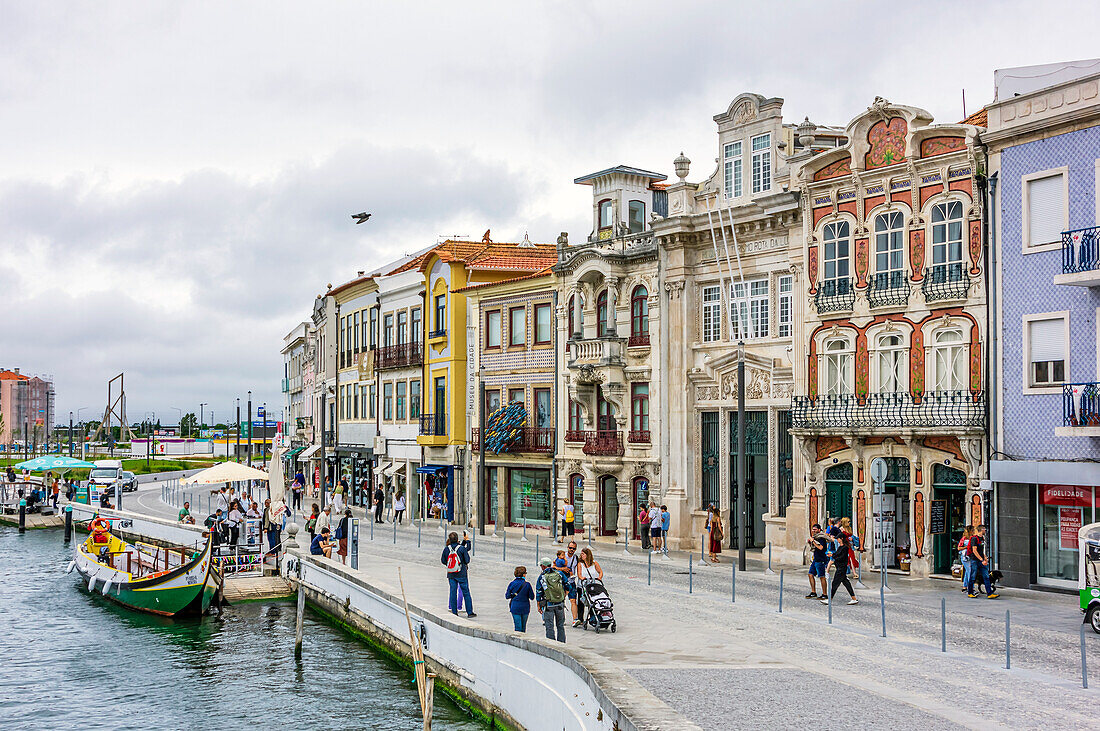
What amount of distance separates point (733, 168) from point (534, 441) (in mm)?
15234

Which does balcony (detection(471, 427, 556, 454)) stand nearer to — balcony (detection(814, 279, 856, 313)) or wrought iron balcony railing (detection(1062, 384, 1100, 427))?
balcony (detection(814, 279, 856, 313))

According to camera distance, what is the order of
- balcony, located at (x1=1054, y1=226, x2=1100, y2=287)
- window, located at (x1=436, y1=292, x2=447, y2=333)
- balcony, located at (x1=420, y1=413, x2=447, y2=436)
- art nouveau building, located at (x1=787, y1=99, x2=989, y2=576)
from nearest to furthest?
balcony, located at (x1=1054, y1=226, x2=1100, y2=287) < art nouveau building, located at (x1=787, y1=99, x2=989, y2=576) < balcony, located at (x1=420, y1=413, x2=447, y2=436) < window, located at (x1=436, y1=292, x2=447, y2=333)

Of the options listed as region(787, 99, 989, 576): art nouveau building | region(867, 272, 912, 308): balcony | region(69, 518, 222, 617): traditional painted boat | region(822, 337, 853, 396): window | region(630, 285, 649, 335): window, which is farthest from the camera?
region(630, 285, 649, 335): window

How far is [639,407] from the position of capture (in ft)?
135

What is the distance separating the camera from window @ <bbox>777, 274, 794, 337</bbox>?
35.4 metres

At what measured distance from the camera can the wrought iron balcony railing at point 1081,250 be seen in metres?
25.9

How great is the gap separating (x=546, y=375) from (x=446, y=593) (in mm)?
20795

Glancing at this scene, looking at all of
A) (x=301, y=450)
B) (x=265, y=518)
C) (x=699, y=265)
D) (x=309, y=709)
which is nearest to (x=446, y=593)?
(x=309, y=709)

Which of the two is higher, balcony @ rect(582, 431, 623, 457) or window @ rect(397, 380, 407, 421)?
window @ rect(397, 380, 407, 421)

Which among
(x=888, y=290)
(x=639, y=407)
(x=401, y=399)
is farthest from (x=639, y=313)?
(x=401, y=399)

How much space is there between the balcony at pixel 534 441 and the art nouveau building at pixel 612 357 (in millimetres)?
1243

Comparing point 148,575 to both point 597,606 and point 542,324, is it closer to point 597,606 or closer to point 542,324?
point 597,606

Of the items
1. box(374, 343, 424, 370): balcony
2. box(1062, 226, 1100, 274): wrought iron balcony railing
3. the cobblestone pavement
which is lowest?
the cobblestone pavement

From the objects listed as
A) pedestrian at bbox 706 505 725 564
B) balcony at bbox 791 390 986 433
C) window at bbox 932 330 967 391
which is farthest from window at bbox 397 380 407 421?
window at bbox 932 330 967 391
